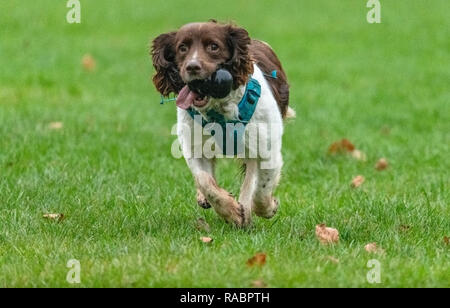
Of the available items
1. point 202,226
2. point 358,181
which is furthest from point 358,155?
point 202,226

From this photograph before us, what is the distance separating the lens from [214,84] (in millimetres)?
5406

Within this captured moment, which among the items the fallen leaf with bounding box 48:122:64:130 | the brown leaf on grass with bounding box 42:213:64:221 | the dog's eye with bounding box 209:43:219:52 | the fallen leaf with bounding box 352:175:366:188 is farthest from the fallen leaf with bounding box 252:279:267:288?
the fallen leaf with bounding box 48:122:64:130

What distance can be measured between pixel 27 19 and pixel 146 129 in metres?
7.16

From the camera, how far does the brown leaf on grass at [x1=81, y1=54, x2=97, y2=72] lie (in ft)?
42.9

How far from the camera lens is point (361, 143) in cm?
909

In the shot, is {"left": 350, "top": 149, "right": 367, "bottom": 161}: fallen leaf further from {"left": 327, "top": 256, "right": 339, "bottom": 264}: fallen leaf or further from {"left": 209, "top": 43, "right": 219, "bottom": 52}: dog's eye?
{"left": 327, "top": 256, "right": 339, "bottom": 264}: fallen leaf

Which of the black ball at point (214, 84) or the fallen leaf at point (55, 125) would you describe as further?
the fallen leaf at point (55, 125)

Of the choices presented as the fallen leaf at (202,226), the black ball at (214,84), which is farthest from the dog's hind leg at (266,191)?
the black ball at (214,84)

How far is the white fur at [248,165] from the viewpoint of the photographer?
5.70 m

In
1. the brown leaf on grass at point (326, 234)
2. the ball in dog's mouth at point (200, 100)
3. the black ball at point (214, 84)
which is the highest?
the black ball at point (214, 84)

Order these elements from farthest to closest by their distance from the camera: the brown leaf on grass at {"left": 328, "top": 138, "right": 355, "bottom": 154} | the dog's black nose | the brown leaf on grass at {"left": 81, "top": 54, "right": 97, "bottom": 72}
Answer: the brown leaf on grass at {"left": 81, "top": 54, "right": 97, "bottom": 72}, the brown leaf on grass at {"left": 328, "top": 138, "right": 355, "bottom": 154}, the dog's black nose

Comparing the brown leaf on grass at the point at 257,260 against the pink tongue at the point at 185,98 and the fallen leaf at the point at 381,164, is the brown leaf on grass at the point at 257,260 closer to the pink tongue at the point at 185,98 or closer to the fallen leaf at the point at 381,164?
the pink tongue at the point at 185,98

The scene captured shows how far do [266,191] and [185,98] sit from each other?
0.94 m
